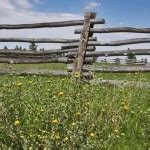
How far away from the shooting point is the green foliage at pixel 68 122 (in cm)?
392

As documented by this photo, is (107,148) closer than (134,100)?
Yes

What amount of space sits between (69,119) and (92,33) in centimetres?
690

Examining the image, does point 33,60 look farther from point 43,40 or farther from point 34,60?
point 43,40

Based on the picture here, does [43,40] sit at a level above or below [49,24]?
below

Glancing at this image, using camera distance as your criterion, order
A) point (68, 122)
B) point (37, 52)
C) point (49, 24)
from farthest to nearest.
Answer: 1. point (37, 52)
2. point (49, 24)
3. point (68, 122)

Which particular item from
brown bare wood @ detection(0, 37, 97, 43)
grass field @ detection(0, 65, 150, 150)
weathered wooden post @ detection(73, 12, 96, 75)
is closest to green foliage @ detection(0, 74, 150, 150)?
grass field @ detection(0, 65, 150, 150)

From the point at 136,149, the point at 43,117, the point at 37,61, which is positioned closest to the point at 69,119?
the point at 43,117

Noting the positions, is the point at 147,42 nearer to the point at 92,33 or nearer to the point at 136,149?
the point at 92,33

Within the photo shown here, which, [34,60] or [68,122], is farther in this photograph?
[34,60]

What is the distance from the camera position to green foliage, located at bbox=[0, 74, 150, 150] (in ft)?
12.9

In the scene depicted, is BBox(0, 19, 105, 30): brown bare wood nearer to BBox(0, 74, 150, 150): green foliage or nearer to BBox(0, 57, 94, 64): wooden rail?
BBox(0, 57, 94, 64): wooden rail

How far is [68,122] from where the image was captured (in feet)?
15.5

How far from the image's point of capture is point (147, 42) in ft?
35.9

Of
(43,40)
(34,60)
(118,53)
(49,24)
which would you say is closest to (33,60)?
(34,60)
